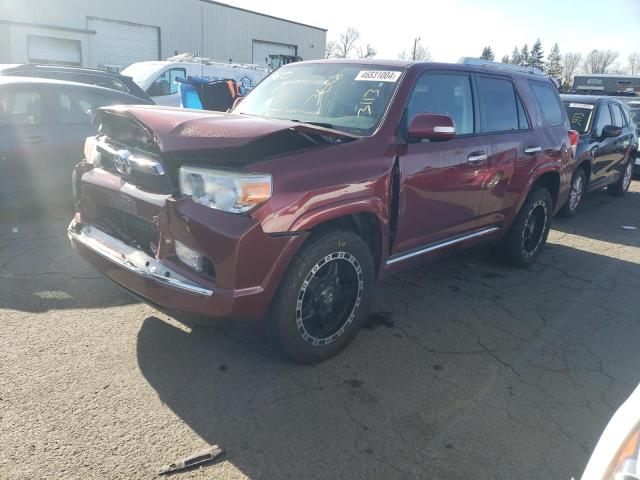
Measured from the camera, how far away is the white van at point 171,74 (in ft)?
41.9

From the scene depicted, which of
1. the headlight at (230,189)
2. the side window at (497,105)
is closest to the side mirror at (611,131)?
the side window at (497,105)

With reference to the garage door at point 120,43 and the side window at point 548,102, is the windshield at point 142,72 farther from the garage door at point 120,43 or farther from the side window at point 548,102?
the garage door at point 120,43

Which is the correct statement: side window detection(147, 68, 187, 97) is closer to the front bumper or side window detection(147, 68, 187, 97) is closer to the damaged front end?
the damaged front end

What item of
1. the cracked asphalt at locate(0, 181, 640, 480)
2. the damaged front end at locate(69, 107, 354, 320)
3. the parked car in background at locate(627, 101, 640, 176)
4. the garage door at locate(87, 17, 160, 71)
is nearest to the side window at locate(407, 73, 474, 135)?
the damaged front end at locate(69, 107, 354, 320)

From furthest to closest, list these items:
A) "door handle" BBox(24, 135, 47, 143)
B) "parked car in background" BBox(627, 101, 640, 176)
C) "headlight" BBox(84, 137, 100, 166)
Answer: "parked car in background" BBox(627, 101, 640, 176) → "door handle" BBox(24, 135, 47, 143) → "headlight" BBox(84, 137, 100, 166)

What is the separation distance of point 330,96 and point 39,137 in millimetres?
3879

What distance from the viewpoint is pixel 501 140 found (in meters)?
4.43

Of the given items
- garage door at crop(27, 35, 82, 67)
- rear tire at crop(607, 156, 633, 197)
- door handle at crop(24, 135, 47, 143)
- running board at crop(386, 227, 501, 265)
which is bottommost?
rear tire at crop(607, 156, 633, 197)

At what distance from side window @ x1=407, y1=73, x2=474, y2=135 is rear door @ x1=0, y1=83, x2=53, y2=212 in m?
4.41

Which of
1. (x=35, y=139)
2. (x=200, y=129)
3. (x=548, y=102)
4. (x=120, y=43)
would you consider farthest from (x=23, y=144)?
(x=120, y=43)

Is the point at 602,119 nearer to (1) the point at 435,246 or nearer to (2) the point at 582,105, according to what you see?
(2) the point at 582,105

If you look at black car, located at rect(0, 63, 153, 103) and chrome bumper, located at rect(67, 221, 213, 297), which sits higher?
black car, located at rect(0, 63, 153, 103)

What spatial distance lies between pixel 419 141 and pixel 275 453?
2.22m

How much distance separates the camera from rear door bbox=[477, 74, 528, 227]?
4352mm
